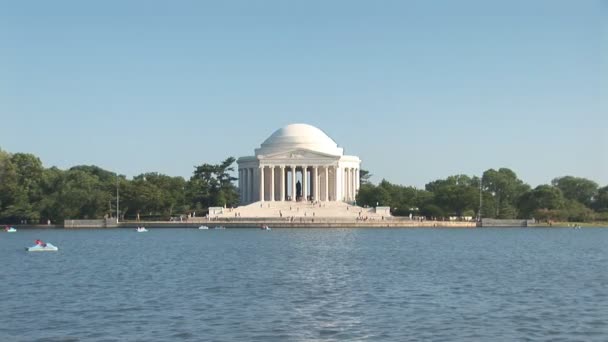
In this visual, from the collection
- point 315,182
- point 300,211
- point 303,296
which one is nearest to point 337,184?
point 315,182

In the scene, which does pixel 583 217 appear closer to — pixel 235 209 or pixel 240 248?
pixel 235 209

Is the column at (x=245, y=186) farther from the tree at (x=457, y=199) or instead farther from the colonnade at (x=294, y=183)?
the tree at (x=457, y=199)

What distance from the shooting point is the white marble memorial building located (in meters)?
151

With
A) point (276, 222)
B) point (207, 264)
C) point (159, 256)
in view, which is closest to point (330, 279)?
point (207, 264)

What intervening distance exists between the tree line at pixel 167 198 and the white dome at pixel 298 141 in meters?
6.54

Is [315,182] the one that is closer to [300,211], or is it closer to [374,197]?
[374,197]

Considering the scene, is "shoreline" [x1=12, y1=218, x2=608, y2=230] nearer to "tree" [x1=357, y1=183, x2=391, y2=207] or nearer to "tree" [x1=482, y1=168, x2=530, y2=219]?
"tree" [x1=357, y1=183, x2=391, y2=207]

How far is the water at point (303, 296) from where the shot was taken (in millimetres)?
29219

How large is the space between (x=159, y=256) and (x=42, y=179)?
69613 mm

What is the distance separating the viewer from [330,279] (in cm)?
4497

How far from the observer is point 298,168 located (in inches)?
6161

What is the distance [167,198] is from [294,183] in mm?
25924

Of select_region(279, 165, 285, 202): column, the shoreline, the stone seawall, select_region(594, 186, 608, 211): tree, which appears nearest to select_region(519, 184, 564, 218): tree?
the shoreline

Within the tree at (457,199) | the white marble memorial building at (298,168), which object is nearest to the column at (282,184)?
the white marble memorial building at (298,168)
